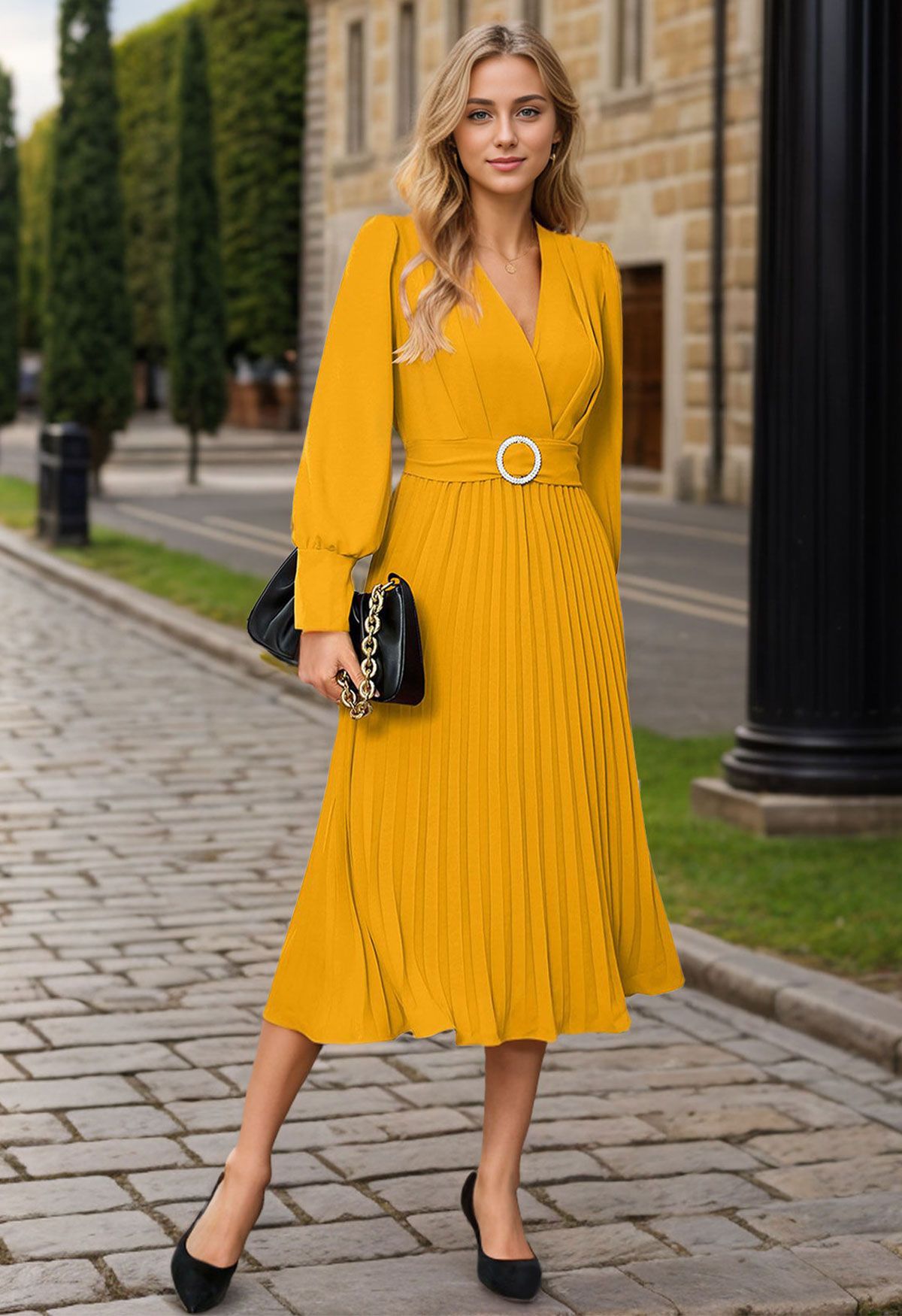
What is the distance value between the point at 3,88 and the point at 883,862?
47239 mm

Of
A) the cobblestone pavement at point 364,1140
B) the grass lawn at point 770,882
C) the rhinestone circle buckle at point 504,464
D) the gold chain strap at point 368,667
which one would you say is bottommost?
the cobblestone pavement at point 364,1140

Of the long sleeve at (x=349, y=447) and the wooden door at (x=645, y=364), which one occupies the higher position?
the wooden door at (x=645, y=364)

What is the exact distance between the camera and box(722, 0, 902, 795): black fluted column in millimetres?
7230

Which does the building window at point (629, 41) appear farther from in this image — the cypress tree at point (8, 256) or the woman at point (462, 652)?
the woman at point (462, 652)

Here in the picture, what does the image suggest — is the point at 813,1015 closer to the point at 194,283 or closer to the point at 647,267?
the point at 647,267

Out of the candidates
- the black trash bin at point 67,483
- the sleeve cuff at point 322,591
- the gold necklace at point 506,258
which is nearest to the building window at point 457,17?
the black trash bin at point 67,483

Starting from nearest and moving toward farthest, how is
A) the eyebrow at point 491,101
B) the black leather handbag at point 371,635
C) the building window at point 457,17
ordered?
the black leather handbag at point 371,635
the eyebrow at point 491,101
the building window at point 457,17

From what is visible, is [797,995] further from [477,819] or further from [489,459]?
[489,459]

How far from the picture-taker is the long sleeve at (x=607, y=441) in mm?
3785

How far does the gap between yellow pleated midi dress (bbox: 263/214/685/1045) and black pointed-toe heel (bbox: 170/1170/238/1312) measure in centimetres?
39

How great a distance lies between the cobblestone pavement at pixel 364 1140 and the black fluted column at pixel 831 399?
184cm

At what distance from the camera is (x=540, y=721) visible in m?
3.55

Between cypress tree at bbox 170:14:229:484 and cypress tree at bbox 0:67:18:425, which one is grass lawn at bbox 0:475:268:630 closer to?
cypress tree at bbox 170:14:229:484

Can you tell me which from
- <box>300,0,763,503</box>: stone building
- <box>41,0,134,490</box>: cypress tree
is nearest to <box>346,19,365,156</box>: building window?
<box>300,0,763,503</box>: stone building
